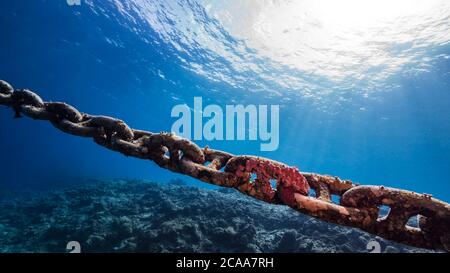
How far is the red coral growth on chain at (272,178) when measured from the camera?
1827 millimetres

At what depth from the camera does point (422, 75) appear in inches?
874

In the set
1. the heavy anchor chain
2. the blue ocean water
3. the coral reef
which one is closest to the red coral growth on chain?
the heavy anchor chain

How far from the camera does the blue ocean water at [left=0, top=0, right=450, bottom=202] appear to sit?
17.2 metres

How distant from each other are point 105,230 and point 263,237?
6192 mm

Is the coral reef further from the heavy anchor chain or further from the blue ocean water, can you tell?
the blue ocean water

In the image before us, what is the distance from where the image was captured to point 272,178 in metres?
1.87

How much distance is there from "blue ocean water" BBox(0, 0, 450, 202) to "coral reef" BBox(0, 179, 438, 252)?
40.0 ft

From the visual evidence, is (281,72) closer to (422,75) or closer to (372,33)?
(372,33)

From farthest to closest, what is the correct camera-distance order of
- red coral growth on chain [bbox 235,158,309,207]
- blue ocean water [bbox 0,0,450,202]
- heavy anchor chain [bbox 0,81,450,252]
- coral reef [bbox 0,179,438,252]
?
blue ocean water [bbox 0,0,450,202], coral reef [bbox 0,179,438,252], red coral growth on chain [bbox 235,158,309,207], heavy anchor chain [bbox 0,81,450,252]

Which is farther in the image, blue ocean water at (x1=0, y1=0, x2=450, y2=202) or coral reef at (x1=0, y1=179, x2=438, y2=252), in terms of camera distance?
blue ocean water at (x1=0, y1=0, x2=450, y2=202)

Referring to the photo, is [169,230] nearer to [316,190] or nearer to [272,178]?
[316,190]

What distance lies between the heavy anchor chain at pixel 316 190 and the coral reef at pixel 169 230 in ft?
20.8
